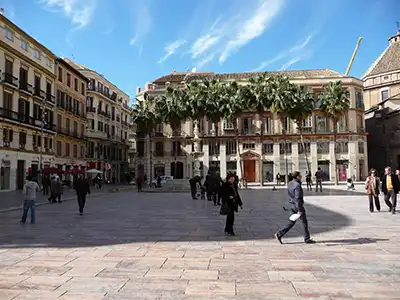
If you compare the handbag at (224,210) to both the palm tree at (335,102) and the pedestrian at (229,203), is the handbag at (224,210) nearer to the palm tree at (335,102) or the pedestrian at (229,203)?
the pedestrian at (229,203)

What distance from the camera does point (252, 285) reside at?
18.1ft

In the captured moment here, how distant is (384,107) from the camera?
5906 centimetres

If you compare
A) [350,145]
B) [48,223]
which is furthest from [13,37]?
[350,145]

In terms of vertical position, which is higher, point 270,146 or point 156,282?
point 270,146

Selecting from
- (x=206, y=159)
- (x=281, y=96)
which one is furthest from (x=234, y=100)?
(x=206, y=159)

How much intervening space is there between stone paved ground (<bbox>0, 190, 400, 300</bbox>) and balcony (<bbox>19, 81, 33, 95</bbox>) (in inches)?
1119

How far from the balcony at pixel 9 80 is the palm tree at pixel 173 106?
18577 mm

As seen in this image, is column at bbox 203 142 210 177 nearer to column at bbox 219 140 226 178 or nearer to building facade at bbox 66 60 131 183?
column at bbox 219 140 226 178

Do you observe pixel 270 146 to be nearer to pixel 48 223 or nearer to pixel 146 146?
pixel 146 146

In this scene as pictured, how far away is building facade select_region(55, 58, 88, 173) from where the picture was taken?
46031 mm

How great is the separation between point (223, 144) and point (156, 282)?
52.5 metres

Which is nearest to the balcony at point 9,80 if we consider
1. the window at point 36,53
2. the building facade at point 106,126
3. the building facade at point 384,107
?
the window at point 36,53

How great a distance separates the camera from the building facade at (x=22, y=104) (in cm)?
3447

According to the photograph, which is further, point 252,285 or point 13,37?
point 13,37
